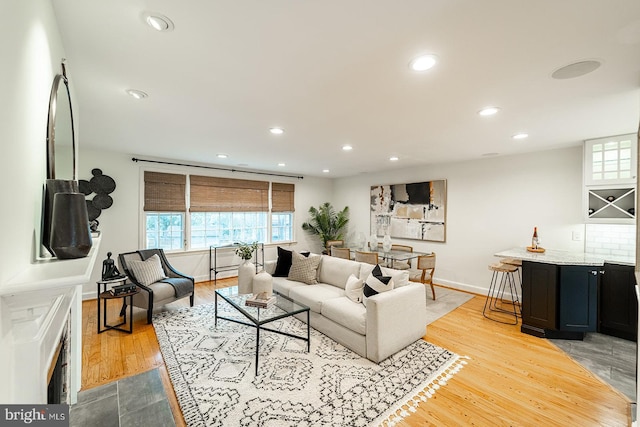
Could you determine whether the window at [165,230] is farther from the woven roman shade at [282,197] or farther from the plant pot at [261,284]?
the plant pot at [261,284]

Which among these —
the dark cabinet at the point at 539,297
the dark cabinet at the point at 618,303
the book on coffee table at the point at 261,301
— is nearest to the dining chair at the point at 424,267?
the dark cabinet at the point at 539,297

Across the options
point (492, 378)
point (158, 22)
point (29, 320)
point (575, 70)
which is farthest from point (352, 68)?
point (492, 378)

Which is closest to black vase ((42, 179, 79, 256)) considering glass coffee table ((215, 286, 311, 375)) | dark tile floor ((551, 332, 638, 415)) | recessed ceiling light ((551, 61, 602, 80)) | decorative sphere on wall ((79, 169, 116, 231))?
glass coffee table ((215, 286, 311, 375))

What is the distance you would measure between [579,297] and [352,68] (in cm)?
365

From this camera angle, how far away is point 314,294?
3340 millimetres

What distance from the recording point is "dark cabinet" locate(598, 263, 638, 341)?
3.05 meters

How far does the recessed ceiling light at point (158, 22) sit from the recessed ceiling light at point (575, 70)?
2381 millimetres

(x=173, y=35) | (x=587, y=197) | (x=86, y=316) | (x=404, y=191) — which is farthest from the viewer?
(x=404, y=191)

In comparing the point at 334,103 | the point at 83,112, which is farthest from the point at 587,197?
the point at 83,112

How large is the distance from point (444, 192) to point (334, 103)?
3699mm

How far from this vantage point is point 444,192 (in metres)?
5.16

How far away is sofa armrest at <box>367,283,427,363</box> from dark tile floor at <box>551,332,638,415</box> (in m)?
1.55

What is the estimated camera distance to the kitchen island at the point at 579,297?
3.05 metres

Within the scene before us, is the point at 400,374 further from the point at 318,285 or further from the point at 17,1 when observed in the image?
the point at 17,1
